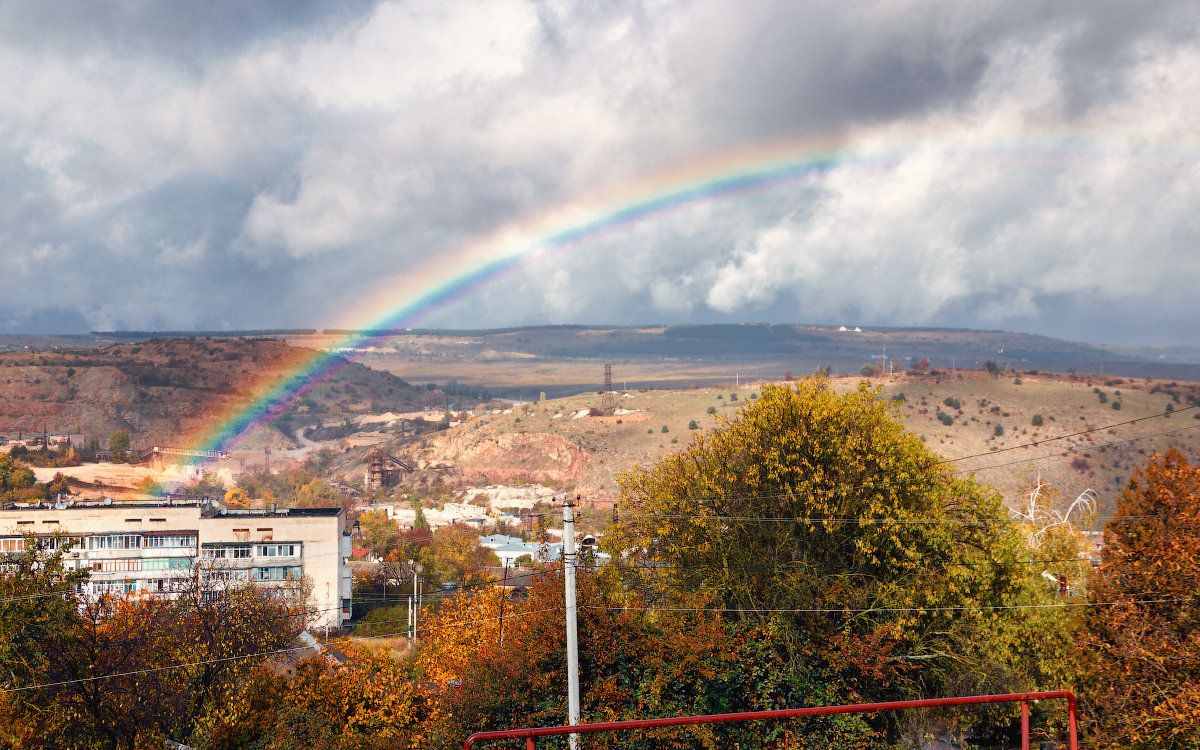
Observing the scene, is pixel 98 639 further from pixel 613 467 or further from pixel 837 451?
pixel 613 467

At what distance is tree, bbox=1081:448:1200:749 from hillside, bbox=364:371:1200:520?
87.3 m

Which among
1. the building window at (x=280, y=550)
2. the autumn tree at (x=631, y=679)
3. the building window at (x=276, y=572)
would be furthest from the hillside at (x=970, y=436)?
the autumn tree at (x=631, y=679)

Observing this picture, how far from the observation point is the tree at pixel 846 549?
89.8 feet

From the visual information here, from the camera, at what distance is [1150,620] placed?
2100 cm

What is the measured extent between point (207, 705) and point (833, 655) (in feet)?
59.8

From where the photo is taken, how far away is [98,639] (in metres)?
27.1

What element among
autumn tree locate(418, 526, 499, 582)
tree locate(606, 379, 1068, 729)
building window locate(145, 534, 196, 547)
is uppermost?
tree locate(606, 379, 1068, 729)

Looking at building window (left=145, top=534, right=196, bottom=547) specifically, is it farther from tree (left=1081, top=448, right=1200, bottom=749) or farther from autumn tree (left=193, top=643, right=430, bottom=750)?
tree (left=1081, top=448, right=1200, bottom=749)

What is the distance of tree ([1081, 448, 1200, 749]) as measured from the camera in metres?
19.5

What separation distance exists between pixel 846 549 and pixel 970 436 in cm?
11625

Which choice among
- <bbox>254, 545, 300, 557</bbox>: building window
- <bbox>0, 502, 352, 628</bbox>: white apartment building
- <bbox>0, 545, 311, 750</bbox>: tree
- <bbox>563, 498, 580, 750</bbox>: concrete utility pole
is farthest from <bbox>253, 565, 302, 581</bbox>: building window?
<bbox>563, 498, 580, 750</bbox>: concrete utility pole

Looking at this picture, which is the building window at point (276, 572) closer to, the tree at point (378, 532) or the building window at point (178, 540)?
the building window at point (178, 540)

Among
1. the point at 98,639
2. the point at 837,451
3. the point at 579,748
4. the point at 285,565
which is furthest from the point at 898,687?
the point at 285,565

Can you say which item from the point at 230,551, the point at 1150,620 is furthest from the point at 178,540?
the point at 1150,620
